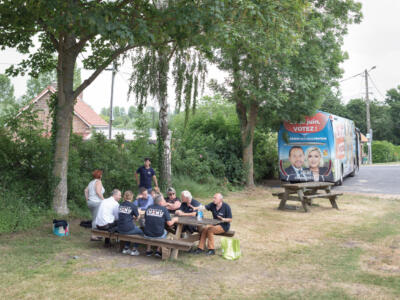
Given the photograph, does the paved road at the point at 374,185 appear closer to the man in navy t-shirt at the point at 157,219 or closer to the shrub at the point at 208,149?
the shrub at the point at 208,149

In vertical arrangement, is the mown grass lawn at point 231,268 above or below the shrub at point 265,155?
below

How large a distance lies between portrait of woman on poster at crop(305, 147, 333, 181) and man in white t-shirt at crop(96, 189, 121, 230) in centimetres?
1248

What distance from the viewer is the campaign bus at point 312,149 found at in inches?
691

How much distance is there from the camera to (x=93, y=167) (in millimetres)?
12094

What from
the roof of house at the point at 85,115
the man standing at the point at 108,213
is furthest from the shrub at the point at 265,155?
the roof of house at the point at 85,115

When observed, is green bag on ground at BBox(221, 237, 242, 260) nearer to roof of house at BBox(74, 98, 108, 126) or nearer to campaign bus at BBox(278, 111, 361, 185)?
campaign bus at BBox(278, 111, 361, 185)

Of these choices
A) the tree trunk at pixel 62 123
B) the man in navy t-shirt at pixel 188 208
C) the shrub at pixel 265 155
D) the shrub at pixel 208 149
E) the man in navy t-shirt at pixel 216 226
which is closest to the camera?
the man in navy t-shirt at pixel 216 226

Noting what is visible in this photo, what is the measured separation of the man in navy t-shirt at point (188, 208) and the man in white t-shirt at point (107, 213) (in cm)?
129

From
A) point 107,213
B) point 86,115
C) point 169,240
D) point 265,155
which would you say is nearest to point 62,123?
point 107,213

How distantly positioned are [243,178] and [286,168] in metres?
2.20

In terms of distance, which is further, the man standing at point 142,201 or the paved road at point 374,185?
the paved road at point 374,185

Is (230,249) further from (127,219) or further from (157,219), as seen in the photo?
(127,219)

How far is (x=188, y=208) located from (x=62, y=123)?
4197mm

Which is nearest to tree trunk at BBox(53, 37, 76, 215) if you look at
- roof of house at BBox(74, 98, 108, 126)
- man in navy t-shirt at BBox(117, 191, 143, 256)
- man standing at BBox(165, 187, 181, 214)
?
man standing at BBox(165, 187, 181, 214)
